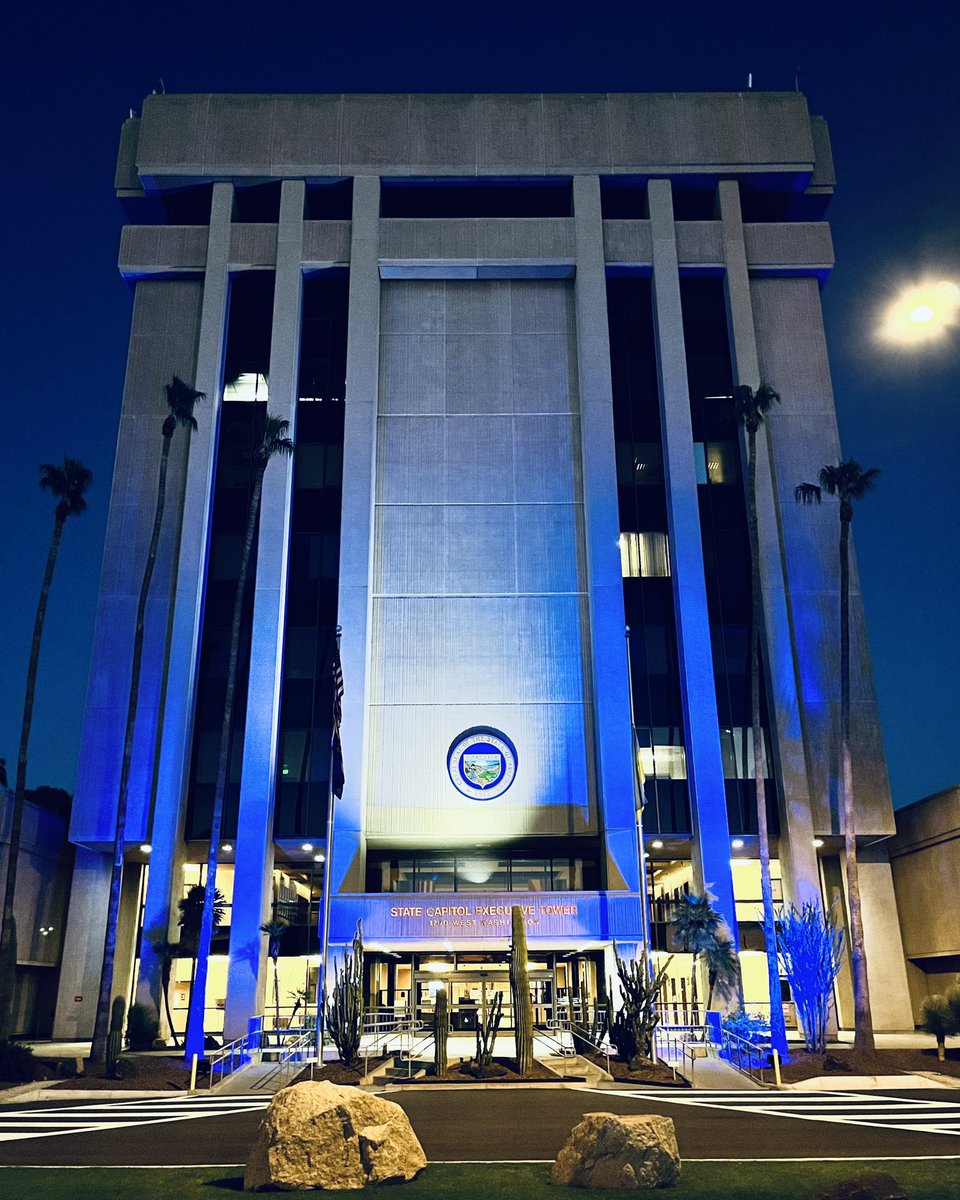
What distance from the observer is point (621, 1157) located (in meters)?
12.4

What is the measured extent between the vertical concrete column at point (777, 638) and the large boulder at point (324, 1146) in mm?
33406

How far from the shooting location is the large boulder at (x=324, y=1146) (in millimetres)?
12430

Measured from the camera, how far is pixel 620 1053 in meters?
28.7

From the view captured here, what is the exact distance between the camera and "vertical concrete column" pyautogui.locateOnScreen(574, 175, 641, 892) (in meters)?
42.8

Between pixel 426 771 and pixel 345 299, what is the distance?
25533 millimetres

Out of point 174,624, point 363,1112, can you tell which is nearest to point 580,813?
point 174,624

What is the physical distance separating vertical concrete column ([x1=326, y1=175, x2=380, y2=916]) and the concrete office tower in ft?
0.49

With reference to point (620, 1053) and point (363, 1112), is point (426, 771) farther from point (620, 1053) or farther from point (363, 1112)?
point (363, 1112)

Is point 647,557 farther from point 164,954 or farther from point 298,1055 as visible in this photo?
point 164,954

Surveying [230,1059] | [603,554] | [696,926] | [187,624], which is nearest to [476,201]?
[603,554]

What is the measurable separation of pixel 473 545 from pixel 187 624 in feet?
44.6

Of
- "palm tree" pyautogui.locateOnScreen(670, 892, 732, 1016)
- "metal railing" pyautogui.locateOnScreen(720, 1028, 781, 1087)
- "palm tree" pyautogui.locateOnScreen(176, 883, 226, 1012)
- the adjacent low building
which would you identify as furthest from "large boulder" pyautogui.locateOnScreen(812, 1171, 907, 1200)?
the adjacent low building

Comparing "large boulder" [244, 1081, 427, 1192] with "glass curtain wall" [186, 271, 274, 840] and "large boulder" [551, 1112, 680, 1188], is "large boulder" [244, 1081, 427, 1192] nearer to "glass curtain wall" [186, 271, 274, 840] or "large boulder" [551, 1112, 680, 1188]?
"large boulder" [551, 1112, 680, 1188]

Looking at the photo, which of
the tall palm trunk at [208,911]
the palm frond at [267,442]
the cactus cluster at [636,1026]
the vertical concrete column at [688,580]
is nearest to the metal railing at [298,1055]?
the tall palm trunk at [208,911]
